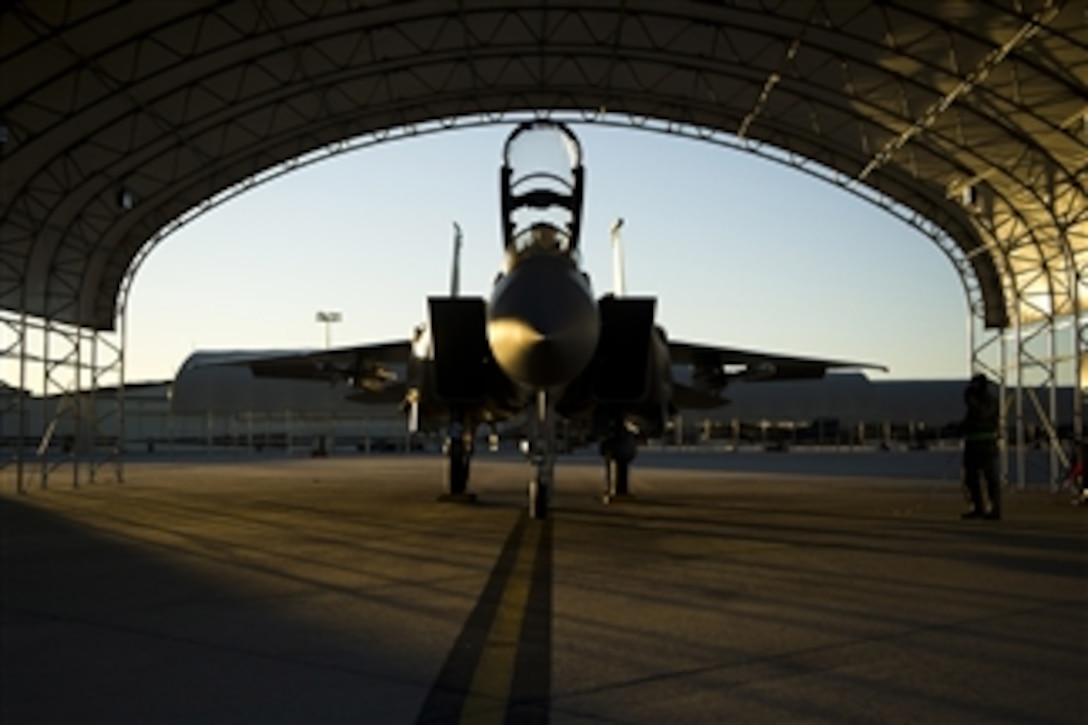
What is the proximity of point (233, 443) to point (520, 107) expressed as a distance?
127 feet

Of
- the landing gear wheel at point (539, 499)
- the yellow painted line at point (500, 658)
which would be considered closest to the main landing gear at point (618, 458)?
the landing gear wheel at point (539, 499)

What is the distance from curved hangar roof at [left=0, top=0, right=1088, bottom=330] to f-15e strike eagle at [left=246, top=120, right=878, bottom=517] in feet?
14.6

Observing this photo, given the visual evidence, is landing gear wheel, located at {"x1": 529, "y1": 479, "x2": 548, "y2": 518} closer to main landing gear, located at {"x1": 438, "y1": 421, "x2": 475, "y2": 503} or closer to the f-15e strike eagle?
the f-15e strike eagle

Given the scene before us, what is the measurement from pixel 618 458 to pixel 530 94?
7.71 meters

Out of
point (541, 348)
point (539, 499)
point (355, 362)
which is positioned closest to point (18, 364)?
point (355, 362)

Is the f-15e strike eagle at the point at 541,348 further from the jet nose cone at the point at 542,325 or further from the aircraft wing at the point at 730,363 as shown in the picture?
the aircraft wing at the point at 730,363

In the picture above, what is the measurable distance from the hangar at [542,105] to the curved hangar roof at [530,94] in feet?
0.16

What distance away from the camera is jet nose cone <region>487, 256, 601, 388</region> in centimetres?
802

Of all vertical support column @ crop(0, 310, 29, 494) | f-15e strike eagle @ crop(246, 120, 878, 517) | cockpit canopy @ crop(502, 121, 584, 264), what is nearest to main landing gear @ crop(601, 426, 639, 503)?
f-15e strike eagle @ crop(246, 120, 878, 517)

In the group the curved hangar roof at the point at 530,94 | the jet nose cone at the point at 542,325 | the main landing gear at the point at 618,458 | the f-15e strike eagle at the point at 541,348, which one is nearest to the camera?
the jet nose cone at the point at 542,325

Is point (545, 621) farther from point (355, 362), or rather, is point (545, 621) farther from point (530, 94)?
point (530, 94)

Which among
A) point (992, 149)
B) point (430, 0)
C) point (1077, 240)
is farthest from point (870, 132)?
point (430, 0)

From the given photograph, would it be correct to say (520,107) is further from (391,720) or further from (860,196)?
(391,720)

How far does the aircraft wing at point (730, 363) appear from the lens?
14.7 meters
